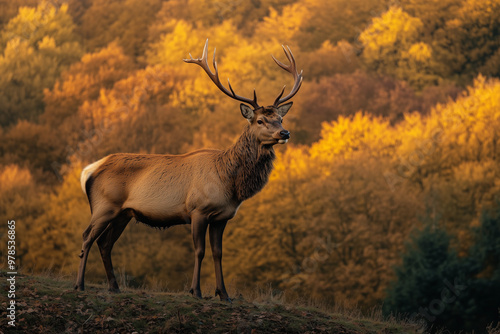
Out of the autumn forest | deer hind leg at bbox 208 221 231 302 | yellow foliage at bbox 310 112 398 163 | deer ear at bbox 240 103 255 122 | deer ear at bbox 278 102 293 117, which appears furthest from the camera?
yellow foliage at bbox 310 112 398 163

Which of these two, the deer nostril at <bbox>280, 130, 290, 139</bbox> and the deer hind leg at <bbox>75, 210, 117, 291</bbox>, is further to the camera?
the deer hind leg at <bbox>75, 210, 117, 291</bbox>

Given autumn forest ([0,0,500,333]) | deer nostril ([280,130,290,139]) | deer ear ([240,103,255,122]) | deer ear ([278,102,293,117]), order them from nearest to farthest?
deer nostril ([280,130,290,139]), deer ear ([240,103,255,122]), deer ear ([278,102,293,117]), autumn forest ([0,0,500,333])

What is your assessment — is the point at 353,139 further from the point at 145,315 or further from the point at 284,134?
the point at 145,315

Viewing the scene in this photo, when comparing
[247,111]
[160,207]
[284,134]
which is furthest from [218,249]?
[247,111]

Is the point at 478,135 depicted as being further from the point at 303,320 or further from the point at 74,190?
the point at 303,320

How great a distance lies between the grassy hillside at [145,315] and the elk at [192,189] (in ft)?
1.95

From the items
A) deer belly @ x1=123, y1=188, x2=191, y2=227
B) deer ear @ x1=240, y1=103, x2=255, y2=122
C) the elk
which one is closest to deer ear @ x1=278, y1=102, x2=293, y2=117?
the elk

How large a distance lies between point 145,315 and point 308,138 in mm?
48736

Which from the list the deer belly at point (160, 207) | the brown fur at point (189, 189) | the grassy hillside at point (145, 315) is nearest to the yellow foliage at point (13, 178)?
the brown fur at point (189, 189)

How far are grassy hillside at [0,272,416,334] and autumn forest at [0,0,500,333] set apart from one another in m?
17.8

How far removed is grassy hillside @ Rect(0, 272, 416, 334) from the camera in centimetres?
942

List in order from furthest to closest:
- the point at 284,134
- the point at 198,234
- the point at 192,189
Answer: the point at 192,189 < the point at 198,234 < the point at 284,134

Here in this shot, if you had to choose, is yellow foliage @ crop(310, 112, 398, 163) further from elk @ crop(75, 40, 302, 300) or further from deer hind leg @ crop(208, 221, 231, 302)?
deer hind leg @ crop(208, 221, 231, 302)

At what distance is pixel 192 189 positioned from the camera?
444 inches
